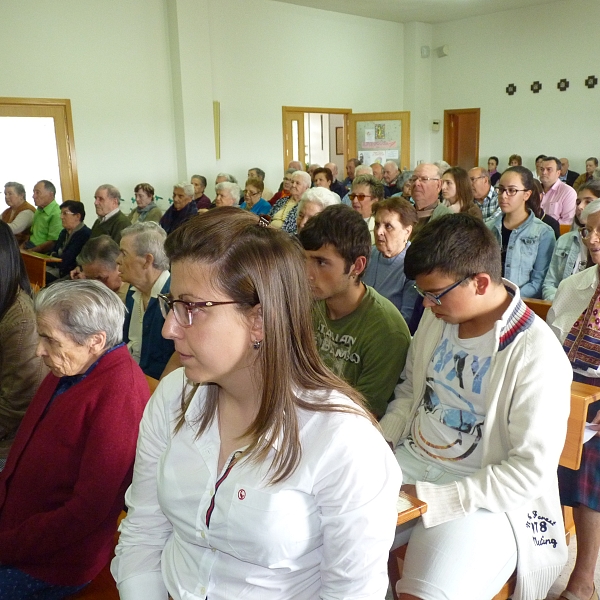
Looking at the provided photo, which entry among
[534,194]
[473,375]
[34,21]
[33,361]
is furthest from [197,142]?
[473,375]

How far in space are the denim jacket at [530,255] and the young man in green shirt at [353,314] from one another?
1.92m

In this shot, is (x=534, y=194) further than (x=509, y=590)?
Yes

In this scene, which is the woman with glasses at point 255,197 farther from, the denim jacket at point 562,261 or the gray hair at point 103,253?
the denim jacket at point 562,261

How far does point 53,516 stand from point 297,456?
0.82 meters

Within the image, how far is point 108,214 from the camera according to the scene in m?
6.14

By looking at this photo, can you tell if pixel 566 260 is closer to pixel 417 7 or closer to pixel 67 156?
pixel 67 156

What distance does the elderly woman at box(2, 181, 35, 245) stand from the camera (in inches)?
278

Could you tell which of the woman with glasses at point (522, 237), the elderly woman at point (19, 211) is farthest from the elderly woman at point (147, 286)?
the elderly woman at point (19, 211)

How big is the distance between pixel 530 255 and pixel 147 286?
2.32 m

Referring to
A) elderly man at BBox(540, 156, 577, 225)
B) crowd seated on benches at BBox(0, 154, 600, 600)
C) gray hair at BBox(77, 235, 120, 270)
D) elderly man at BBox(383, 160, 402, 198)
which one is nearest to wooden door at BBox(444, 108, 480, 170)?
elderly man at BBox(383, 160, 402, 198)

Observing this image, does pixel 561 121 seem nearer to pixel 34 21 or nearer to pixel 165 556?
pixel 34 21

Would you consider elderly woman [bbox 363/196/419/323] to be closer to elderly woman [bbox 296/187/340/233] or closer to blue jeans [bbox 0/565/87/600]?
elderly woman [bbox 296/187/340/233]

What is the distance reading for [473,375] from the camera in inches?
66.4

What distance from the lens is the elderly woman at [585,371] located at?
1.93 m
